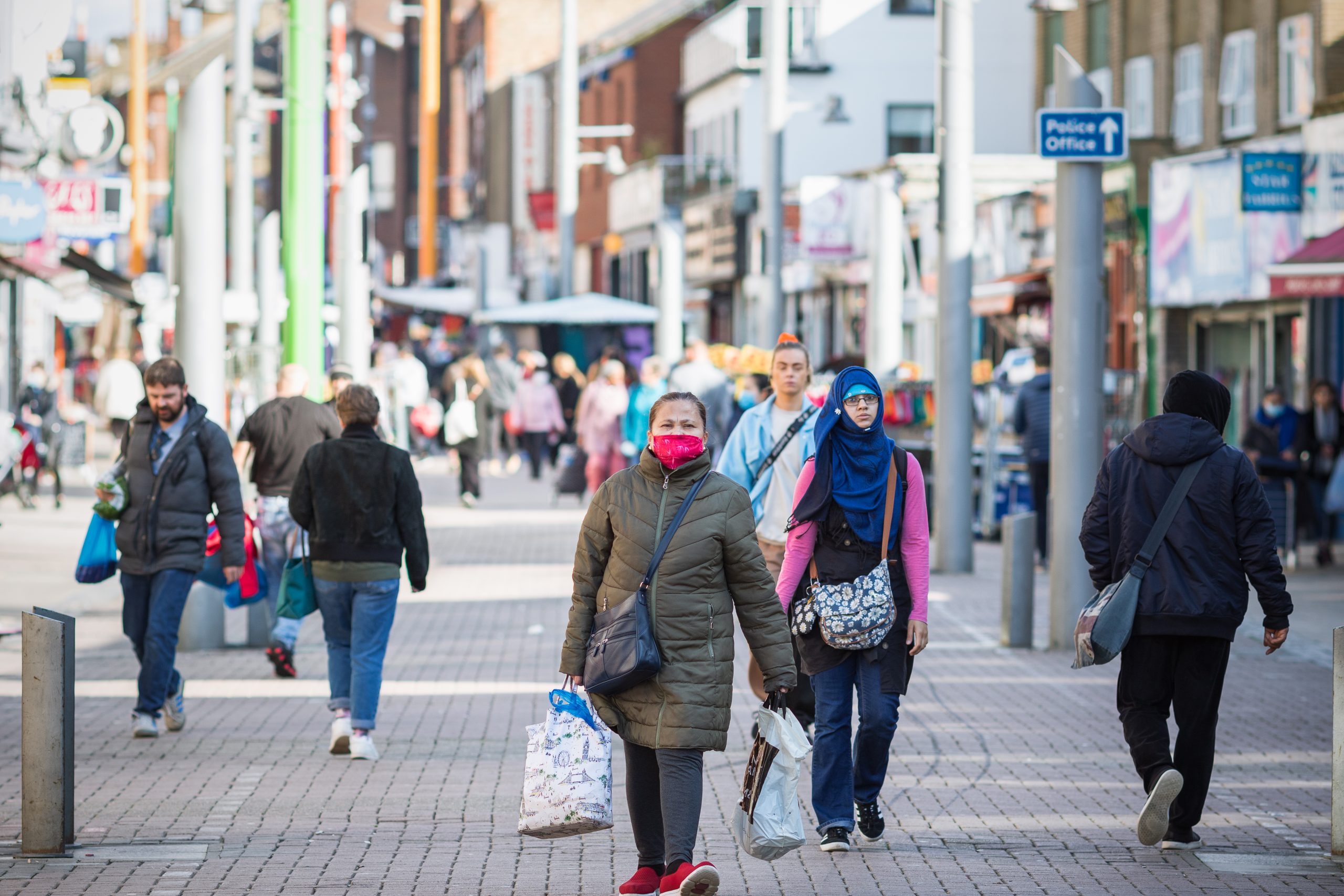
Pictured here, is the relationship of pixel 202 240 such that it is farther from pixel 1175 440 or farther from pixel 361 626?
pixel 1175 440

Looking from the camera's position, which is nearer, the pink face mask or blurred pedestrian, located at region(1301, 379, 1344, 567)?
the pink face mask

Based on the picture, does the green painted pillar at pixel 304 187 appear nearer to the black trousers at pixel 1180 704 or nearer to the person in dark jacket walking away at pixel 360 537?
the person in dark jacket walking away at pixel 360 537

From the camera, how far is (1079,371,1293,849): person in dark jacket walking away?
748 centimetres

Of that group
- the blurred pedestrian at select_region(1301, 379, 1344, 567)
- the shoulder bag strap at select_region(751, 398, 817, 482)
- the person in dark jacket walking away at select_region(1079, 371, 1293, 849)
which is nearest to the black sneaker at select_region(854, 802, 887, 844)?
the person in dark jacket walking away at select_region(1079, 371, 1293, 849)

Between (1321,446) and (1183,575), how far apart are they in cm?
1205

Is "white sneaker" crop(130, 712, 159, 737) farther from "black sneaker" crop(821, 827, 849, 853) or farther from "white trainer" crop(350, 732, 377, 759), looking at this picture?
"black sneaker" crop(821, 827, 849, 853)

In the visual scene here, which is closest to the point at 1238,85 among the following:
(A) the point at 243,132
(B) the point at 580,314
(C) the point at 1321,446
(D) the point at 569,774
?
(C) the point at 1321,446

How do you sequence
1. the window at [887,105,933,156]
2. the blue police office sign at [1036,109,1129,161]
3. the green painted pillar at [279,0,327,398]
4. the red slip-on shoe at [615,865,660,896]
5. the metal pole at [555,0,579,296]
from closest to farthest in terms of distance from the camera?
the red slip-on shoe at [615,865,660,896] < the blue police office sign at [1036,109,1129,161] < the green painted pillar at [279,0,327,398] < the metal pole at [555,0,579,296] < the window at [887,105,933,156]

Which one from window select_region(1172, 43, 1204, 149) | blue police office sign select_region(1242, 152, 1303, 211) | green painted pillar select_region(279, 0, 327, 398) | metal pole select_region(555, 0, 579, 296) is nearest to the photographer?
green painted pillar select_region(279, 0, 327, 398)

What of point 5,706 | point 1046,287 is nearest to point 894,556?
point 5,706

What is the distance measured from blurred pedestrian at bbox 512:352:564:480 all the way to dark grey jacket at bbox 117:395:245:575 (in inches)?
834

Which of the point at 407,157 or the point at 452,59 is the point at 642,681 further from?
the point at 407,157

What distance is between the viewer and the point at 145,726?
9922 mm

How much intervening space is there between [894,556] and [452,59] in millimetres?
73679
